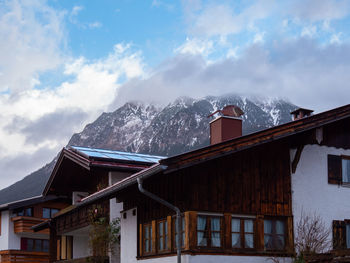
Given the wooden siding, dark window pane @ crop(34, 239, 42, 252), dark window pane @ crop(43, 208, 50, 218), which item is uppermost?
dark window pane @ crop(43, 208, 50, 218)

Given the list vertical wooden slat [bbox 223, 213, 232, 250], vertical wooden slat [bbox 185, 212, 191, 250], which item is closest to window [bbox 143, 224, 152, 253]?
vertical wooden slat [bbox 185, 212, 191, 250]

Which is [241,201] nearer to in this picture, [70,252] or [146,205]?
[146,205]

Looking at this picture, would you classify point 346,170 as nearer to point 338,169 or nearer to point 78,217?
point 338,169

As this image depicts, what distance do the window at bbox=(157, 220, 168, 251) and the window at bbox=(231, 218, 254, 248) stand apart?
2006 mm

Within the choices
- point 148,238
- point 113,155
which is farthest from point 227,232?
point 113,155

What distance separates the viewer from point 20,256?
3969cm

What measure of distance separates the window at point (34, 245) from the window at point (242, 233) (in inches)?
997

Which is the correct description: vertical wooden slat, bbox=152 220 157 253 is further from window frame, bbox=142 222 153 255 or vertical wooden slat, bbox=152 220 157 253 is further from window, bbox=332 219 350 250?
window, bbox=332 219 350 250

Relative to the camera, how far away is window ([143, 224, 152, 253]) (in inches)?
771

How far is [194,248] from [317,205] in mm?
4751

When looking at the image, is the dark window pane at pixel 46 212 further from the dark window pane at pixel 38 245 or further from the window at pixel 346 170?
the window at pixel 346 170

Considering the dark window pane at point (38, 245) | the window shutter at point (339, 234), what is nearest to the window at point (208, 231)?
the window shutter at point (339, 234)

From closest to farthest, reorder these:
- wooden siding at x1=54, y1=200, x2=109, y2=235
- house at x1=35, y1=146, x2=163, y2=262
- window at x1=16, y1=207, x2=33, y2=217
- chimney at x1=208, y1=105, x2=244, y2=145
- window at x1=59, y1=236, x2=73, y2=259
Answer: chimney at x1=208, y1=105, x2=244, y2=145 → house at x1=35, y1=146, x2=163, y2=262 → wooden siding at x1=54, y1=200, x2=109, y2=235 → window at x1=59, y1=236, x2=73, y2=259 → window at x1=16, y1=207, x2=33, y2=217

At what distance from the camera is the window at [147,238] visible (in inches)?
771
